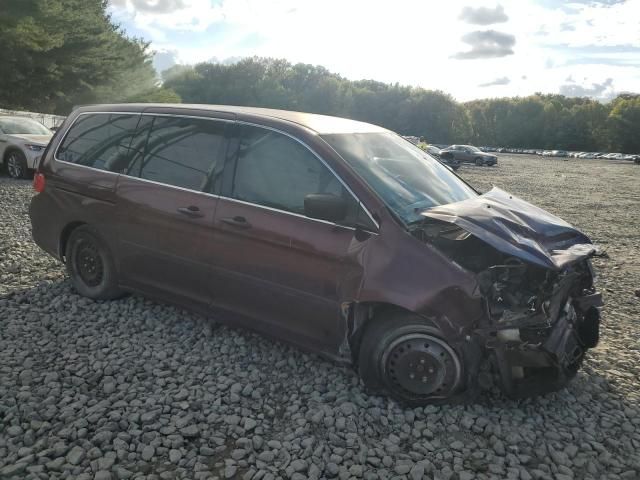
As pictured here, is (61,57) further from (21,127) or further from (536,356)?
(536,356)

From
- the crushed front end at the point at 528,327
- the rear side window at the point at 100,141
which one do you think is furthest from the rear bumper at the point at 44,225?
the crushed front end at the point at 528,327

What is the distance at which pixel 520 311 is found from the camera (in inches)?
131

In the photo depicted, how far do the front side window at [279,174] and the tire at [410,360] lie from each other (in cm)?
78

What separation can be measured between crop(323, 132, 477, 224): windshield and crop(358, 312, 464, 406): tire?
711 mm

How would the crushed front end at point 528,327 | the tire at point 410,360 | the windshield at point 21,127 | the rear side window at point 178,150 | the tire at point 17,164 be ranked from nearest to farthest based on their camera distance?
the crushed front end at point 528,327
the tire at point 410,360
the rear side window at point 178,150
the tire at point 17,164
the windshield at point 21,127

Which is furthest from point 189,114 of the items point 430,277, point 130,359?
point 430,277

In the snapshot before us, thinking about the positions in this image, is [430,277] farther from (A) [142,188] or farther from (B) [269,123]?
(A) [142,188]

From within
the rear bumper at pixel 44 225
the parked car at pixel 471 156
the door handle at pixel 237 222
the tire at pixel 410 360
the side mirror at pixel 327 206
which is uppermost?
the parked car at pixel 471 156

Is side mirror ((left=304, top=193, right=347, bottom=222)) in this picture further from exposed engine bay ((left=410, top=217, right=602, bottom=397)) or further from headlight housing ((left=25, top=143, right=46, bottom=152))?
headlight housing ((left=25, top=143, right=46, bottom=152))

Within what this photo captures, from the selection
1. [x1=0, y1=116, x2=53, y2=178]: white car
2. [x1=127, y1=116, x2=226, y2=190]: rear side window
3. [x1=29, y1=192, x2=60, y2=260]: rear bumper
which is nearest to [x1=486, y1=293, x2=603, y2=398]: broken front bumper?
[x1=127, y1=116, x2=226, y2=190]: rear side window

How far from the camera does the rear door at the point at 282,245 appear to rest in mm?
3543

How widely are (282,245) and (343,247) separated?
0.47m

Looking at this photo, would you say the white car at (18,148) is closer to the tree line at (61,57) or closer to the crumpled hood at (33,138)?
the crumpled hood at (33,138)

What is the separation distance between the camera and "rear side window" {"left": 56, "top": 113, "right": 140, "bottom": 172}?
468 cm
